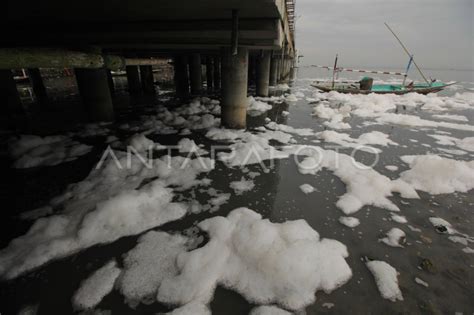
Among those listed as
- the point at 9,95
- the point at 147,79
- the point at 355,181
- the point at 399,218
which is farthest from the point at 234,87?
the point at 147,79

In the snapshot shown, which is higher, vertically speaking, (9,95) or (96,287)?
(9,95)

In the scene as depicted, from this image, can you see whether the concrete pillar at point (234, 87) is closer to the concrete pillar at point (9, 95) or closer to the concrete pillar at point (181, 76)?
the concrete pillar at point (9, 95)

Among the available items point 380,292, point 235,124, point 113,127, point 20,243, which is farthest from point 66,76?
point 380,292

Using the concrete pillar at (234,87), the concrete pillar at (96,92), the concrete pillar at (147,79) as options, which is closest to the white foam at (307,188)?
the concrete pillar at (234,87)

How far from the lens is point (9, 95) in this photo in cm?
1065

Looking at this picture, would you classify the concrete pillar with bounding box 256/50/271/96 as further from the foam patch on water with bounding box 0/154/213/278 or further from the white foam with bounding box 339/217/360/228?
the white foam with bounding box 339/217/360/228

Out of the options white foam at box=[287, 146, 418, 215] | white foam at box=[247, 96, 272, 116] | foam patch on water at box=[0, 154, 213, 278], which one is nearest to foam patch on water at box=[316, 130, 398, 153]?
white foam at box=[287, 146, 418, 215]

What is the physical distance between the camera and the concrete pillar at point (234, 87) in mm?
8492

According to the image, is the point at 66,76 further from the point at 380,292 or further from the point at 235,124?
the point at 380,292

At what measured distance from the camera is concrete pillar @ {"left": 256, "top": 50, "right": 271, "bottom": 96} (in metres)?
17.7

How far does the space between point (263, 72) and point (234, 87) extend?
1015cm

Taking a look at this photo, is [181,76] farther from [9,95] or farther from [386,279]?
[386,279]

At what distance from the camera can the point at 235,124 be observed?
9172mm

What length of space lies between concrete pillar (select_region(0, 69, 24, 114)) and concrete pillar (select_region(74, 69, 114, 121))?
12.0 ft
